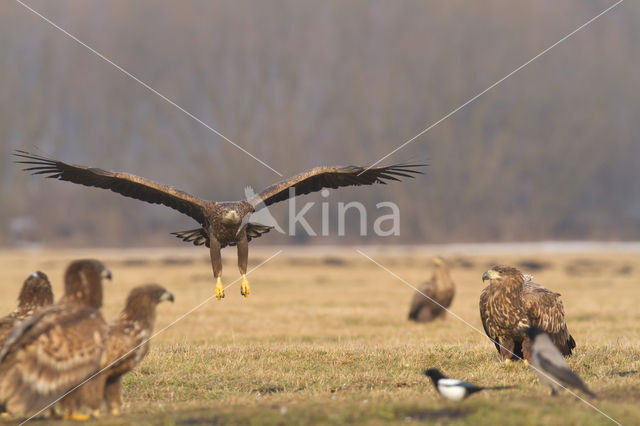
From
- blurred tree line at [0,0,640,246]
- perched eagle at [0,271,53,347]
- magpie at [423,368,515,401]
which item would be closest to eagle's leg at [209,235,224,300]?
perched eagle at [0,271,53,347]

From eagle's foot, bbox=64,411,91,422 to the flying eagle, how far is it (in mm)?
398

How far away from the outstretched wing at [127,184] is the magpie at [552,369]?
6998 millimetres

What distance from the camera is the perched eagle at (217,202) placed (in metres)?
13.6

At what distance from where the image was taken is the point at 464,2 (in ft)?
288

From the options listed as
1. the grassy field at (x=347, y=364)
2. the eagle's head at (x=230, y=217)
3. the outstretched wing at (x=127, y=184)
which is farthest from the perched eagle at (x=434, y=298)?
the eagle's head at (x=230, y=217)

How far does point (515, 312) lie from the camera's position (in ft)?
35.9

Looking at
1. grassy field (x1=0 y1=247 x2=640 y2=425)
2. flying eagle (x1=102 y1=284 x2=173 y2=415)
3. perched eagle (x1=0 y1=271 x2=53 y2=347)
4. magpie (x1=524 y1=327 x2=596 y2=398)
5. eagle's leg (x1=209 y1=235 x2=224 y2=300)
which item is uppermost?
eagle's leg (x1=209 y1=235 x2=224 y2=300)

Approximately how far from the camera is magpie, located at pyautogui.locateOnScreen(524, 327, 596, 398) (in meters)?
7.88

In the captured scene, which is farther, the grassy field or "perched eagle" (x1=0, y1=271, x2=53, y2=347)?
"perched eagle" (x1=0, y1=271, x2=53, y2=347)

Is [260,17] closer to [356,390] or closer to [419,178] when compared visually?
[419,178]

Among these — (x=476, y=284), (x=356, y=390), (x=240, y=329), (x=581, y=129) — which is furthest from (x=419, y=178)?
(x=356, y=390)

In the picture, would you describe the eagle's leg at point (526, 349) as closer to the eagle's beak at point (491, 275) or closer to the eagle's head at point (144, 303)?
the eagle's beak at point (491, 275)

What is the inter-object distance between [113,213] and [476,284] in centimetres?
5126

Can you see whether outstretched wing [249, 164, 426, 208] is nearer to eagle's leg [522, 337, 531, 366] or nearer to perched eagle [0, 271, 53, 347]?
eagle's leg [522, 337, 531, 366]
